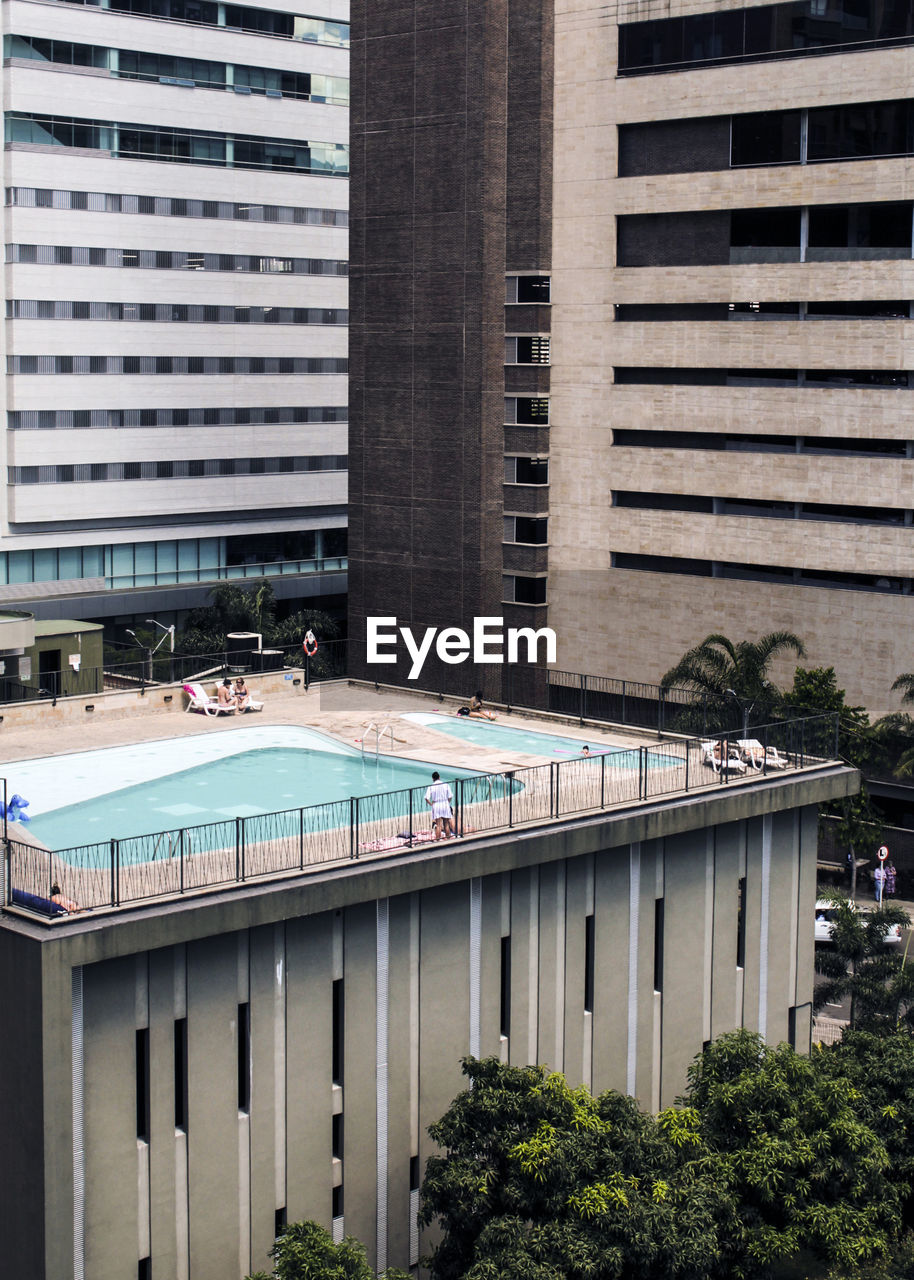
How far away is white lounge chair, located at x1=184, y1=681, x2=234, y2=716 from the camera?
48.0 m

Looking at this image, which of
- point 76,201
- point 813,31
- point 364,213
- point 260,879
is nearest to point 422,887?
point 260,879

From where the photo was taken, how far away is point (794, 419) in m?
70.2

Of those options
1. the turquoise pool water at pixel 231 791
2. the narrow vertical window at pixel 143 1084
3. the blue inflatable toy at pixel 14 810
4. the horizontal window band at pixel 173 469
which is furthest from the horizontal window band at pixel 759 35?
the narrow vertical window at pixel 143 1084

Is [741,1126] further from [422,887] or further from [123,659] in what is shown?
[123,659]

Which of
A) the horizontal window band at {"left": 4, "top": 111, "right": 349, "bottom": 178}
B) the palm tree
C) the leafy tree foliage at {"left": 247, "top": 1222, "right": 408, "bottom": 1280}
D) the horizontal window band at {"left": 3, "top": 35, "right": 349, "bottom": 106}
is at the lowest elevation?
the leafy tree foliage at {"left": 247, "top": 1222, "right": 408, "bottom": 1280}

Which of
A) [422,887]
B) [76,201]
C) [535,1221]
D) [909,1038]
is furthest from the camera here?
[76,201]

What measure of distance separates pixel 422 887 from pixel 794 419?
4149 centimetres

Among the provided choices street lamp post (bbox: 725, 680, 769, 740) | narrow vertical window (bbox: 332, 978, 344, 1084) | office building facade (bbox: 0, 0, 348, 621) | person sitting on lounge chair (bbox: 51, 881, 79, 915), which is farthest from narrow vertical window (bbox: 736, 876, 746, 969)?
office building facade (bbox: 0, 0, 348, 621)

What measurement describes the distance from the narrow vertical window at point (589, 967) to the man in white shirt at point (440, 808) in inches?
161

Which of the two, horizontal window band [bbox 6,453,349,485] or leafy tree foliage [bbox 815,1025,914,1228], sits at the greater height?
horizontal window band [bbox 6,453,349,485]

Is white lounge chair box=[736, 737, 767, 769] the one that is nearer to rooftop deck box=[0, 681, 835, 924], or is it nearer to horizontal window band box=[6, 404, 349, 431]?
rooftop deck box=[0, 681, 835, 924]

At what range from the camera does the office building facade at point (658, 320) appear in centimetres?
6825

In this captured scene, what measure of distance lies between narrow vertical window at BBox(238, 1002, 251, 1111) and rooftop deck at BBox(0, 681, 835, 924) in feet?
7.50

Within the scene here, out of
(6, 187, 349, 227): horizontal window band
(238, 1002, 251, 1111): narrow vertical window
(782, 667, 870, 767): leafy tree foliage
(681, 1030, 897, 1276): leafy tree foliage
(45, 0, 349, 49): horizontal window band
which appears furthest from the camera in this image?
(45, 0, 349, 49): horizontal window band
